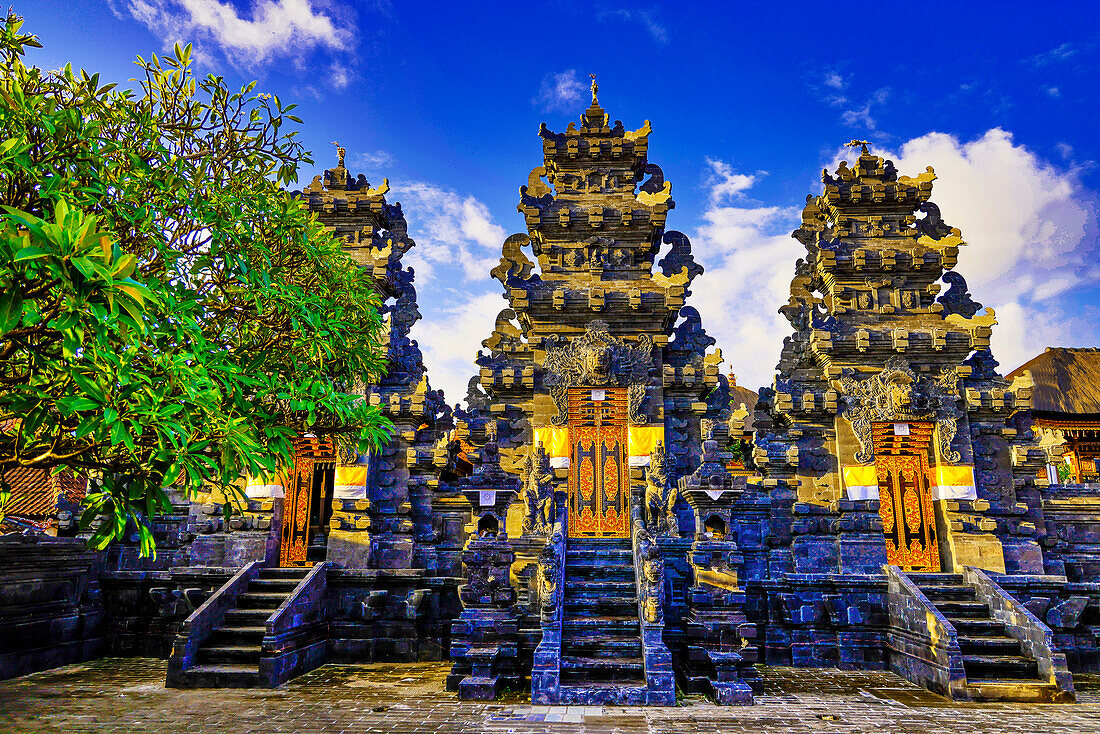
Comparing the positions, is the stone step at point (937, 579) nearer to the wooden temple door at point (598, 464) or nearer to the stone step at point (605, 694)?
the wooden temple door at point (598, 464)

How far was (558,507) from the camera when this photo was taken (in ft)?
42.5

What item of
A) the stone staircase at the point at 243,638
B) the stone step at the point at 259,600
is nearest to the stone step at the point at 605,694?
the stone staircase at the point at 243,638

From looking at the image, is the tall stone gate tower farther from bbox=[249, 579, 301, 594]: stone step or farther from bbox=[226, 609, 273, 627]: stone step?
bbox=[226, 609, 273, 627]: stone step

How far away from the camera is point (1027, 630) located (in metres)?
11.1

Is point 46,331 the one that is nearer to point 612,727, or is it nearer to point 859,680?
point 612,727

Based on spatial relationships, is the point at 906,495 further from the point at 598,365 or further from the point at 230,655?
the point at 230,655

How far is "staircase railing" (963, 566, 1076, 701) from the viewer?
10320mm

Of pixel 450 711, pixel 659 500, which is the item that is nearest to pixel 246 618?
pixel 450 711

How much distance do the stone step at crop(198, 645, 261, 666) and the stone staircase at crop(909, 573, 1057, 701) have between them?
1176 cm

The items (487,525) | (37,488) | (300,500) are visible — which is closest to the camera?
(487,525)

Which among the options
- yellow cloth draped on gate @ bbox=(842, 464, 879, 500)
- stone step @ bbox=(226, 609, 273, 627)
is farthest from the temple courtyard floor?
yellow cloth draped on gate @ bbox=(842, 464, 879, 500)

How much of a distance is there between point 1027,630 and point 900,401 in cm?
530

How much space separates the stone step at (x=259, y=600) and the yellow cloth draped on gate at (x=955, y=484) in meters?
14.0

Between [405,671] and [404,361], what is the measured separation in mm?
7159
